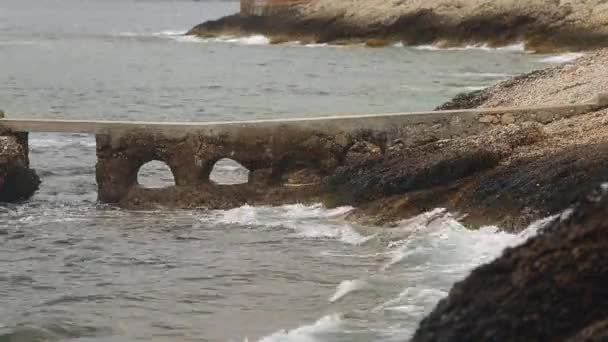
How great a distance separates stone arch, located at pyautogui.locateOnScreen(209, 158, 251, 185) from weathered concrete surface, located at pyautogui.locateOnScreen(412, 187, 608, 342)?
9725 millimetres

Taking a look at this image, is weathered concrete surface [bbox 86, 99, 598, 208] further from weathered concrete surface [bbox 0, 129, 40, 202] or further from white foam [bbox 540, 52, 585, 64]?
white foam [bbox 540, 52, 585, 64]

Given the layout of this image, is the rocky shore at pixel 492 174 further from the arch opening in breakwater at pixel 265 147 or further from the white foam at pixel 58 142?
the white foam at pixel 58 142

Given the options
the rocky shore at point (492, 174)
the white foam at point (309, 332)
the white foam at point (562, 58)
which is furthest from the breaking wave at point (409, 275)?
the white foam at point (562, 58)

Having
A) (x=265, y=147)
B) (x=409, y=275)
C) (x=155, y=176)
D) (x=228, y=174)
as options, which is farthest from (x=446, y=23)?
(x=409, y=275)

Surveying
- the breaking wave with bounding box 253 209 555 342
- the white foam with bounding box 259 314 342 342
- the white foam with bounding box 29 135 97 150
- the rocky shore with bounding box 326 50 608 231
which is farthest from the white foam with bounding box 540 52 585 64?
the white foam with bounding box 259 314 342 342

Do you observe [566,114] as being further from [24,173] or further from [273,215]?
[24,173]

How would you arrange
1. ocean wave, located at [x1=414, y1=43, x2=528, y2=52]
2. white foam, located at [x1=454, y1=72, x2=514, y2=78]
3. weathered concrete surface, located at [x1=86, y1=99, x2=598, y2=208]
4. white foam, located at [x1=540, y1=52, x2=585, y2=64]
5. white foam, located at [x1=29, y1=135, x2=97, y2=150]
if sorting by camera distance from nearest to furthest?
weathered concrete surface, located at [x1=86, y1=99, x2=598, y2=208] < white foam, located at [x1=29, y1=135, x2=97, y2=150] < white foam, located at [x1=454, y1=72, x2=514, y2=78] < white foam, located at [x1=540, y1=52, x2=585, y2=64] < ocean wave, located at [x1=414, y1=43, x2=528, y2=52]

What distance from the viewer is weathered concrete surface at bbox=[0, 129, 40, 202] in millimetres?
14570

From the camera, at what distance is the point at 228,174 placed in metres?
16.6

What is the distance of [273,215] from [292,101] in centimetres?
1587

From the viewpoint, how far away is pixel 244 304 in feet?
32.5

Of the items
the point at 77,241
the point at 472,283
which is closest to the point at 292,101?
the point at 77,241

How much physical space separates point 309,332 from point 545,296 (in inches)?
130

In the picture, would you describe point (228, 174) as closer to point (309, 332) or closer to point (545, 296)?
point (309, 332)
